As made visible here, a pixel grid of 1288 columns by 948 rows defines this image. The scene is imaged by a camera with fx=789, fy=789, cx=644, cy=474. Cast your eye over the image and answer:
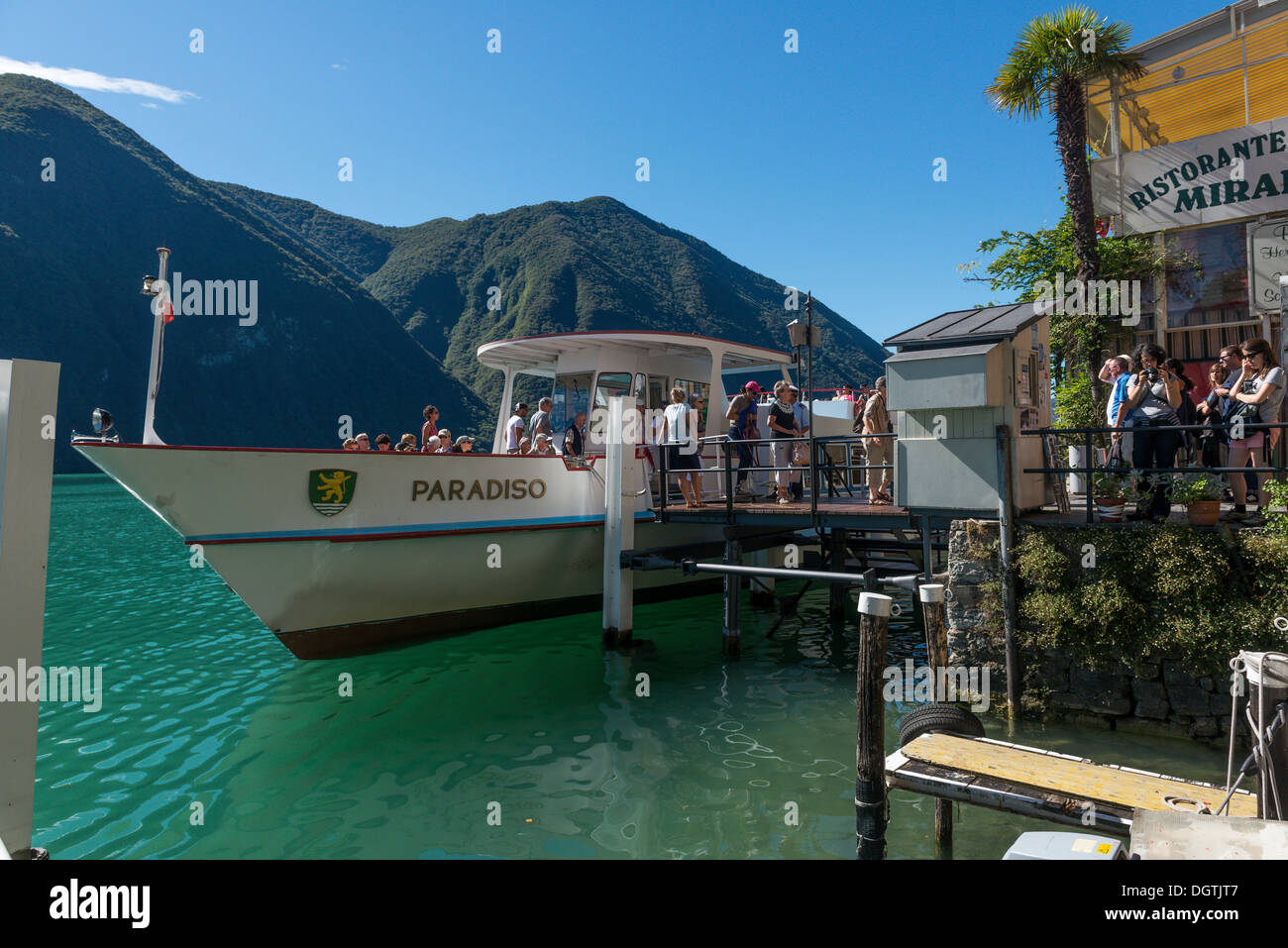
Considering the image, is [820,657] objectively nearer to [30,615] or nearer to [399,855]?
[399,855]

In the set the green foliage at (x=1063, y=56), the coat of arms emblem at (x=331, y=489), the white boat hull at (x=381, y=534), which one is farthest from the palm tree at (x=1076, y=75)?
the coat of arms emblem at (x=331, y=489)

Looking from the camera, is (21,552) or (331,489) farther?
(331,489)

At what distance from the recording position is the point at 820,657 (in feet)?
32.8

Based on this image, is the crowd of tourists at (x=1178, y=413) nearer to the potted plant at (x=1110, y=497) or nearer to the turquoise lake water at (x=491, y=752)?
the potted plant at (x=1110, y=497)

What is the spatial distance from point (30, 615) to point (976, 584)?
679cm

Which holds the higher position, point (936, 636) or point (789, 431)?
point (789, 431)

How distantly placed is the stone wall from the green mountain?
54520mm

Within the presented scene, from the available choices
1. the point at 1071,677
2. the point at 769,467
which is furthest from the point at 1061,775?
the point at 769,467

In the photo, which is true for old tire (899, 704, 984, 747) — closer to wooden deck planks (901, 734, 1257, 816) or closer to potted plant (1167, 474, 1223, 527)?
wooden deck planks (901, 734, 1257, 816)

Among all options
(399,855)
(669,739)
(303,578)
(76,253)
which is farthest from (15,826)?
(76,253)

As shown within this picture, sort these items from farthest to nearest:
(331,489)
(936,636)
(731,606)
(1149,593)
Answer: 1. (731,606)
2. (331,489)
3. (936,636)
4. (1149,593)

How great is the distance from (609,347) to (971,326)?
21.1 ft

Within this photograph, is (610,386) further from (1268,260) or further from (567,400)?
(1268,260)

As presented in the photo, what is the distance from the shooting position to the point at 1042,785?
13.0ft
